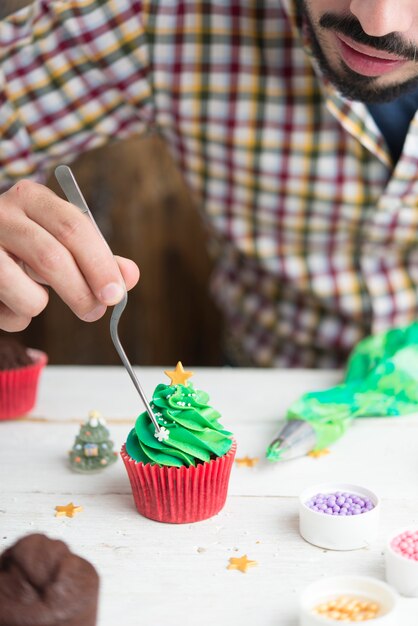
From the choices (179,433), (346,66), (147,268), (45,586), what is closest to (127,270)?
(179,433)

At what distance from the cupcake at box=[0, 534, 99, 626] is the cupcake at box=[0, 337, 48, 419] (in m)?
0.51

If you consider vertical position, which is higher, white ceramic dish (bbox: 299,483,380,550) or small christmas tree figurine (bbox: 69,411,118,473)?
white ceramic dish (bbox: 299,483,380,550)

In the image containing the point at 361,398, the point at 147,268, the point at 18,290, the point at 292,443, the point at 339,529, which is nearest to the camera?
the point at 339,529

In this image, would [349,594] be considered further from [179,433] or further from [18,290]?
[18,290]

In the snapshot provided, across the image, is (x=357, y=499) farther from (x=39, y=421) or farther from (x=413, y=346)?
(x=39, y=421)

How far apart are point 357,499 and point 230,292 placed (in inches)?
38.9

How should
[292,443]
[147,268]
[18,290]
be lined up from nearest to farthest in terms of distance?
[18,290] → [292,443] → [147,268]

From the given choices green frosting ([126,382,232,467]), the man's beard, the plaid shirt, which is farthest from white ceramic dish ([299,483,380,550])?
the plaid shirt

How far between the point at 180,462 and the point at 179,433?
0.03 m

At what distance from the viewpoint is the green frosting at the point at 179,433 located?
964 millimetres

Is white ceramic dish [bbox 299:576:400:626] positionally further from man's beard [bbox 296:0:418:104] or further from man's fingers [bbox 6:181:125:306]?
man's beard [bbox 296:0:418:104]

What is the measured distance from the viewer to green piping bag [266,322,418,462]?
113 centimetres

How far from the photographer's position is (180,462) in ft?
3.16

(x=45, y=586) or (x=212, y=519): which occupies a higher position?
(x=45, y=586)
